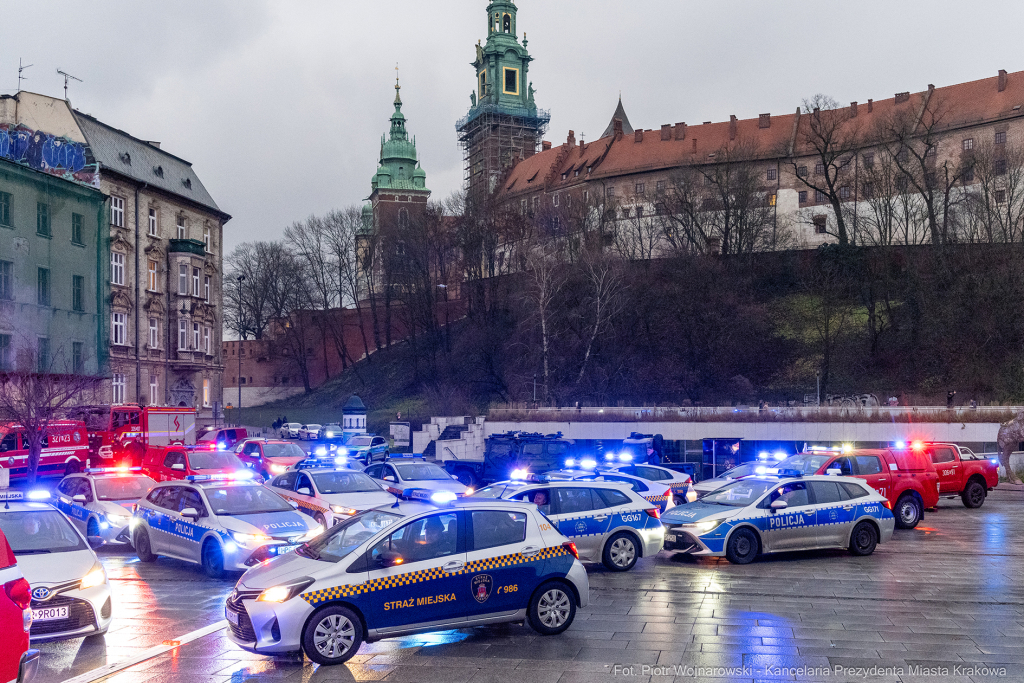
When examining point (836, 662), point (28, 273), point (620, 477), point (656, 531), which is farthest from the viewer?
point (28, 273)

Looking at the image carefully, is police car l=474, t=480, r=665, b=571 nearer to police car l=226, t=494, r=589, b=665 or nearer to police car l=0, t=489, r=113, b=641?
police car l=226, t=494, r=589, b=665

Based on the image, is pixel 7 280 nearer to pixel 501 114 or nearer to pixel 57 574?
pixel 57 574

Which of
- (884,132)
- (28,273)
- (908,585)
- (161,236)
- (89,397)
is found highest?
(884,132)

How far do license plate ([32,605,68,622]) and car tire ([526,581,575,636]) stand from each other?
488 centimetres

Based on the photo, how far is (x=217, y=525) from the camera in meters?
14.2

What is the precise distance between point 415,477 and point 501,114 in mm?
90167

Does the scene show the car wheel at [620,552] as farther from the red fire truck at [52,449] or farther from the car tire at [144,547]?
the red fire truck at [52,449]

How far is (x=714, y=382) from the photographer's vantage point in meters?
60.2

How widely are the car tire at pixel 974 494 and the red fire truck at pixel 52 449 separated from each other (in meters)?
27.1

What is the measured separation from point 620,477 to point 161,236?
149 feet

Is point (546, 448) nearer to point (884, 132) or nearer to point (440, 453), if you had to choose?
point (440, 453)

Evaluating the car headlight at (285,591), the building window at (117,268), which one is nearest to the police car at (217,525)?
the car headlight at (285,591)

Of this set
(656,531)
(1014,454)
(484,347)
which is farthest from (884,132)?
(656,531)

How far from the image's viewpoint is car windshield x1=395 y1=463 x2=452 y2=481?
21.5m
